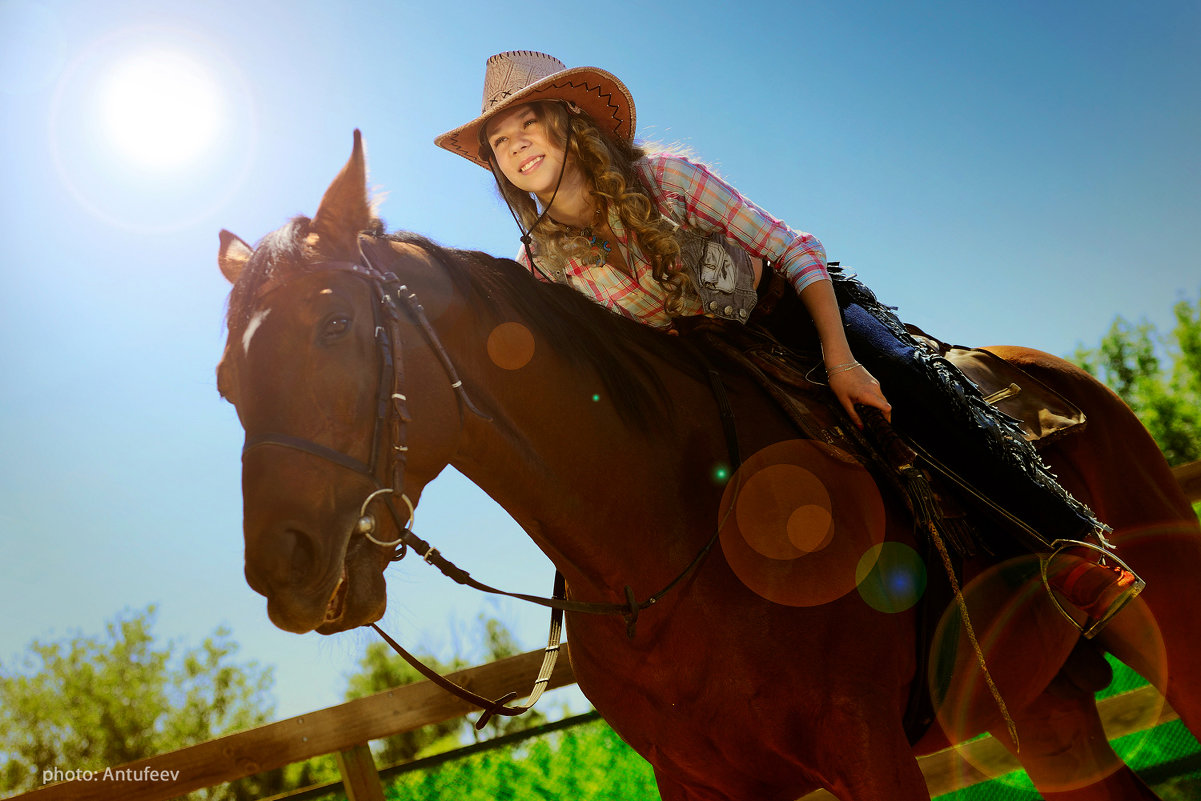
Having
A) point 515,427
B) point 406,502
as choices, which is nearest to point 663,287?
point 515,427

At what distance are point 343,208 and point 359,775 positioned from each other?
3044 mm

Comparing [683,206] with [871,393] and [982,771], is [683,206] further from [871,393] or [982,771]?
[982,771]

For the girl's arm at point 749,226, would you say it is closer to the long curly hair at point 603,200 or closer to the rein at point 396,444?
the long curly hair at point 603,200

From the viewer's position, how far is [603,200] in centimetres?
256

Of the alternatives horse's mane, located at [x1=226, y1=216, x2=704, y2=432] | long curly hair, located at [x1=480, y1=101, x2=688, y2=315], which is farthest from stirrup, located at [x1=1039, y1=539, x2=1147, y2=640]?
long curly hair, located at [x1=480, y1=101, x2=688, y2=315]

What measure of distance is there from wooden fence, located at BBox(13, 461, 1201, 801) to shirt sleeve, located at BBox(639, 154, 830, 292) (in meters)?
2.54

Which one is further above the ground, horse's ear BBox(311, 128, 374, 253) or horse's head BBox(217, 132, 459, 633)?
horse's ear BBox(311, 128, 374, 253)

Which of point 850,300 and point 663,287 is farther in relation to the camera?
point 850,300

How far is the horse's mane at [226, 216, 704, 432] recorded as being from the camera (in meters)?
2.21

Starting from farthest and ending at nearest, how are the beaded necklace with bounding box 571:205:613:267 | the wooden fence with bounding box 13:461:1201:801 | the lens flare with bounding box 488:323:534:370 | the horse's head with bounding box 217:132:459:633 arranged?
the wooden fence with bounding box 13:461:1201:801 < the beaded necklace with bounding box 571:205:613:267 < the lens flare with bounding box 488:323:534:370 < the horse's head with bounding box 217:132:459:633

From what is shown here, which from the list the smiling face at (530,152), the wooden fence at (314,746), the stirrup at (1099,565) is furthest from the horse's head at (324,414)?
the wooden fence at (314,746)

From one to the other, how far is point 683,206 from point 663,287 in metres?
0.28

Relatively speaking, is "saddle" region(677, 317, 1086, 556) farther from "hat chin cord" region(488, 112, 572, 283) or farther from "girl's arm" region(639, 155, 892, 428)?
"hat chin cord" region(488, 112, 572, 283)

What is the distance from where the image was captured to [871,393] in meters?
2.34
